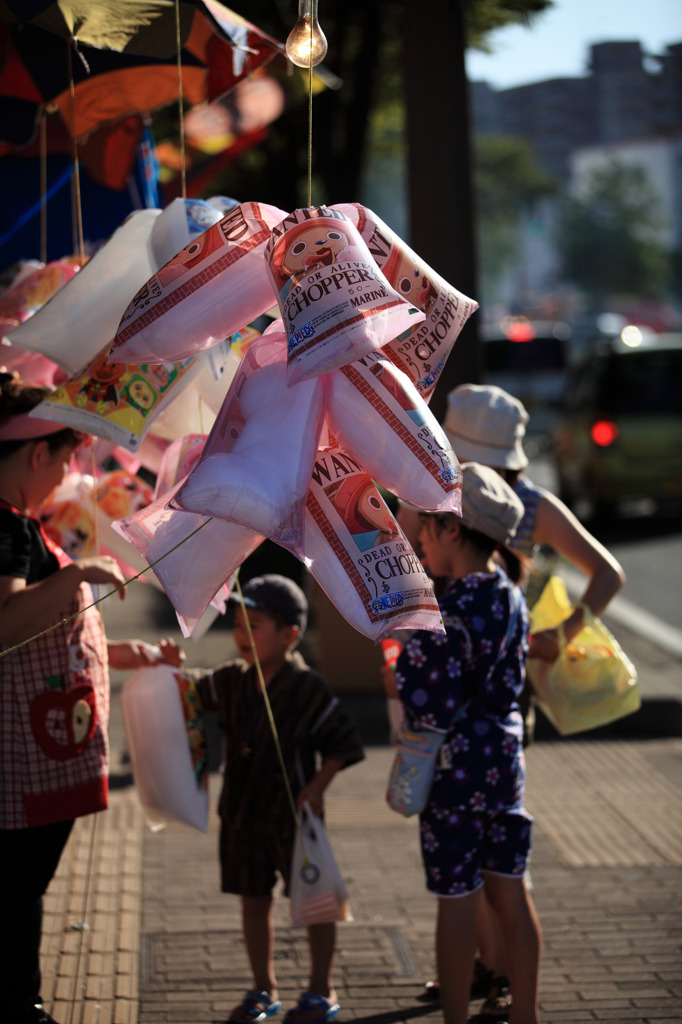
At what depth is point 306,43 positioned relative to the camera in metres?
2.70

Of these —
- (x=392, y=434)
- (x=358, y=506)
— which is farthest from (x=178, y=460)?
(x=392, y=434)

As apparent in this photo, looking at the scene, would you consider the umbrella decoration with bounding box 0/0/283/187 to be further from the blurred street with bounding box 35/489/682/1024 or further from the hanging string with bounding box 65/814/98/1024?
the blurred street with bounding box 35/489/682/1024

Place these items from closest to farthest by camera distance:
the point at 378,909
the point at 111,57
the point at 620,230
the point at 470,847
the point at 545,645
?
1. the point at 470,847
2. the point at 545,645
3. the point at 111,57
4. the point at 378,909
5. the point at 620,230

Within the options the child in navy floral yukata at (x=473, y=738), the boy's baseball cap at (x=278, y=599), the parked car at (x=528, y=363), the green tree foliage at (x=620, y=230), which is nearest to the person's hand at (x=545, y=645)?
the child in navy floral yukata at (x=473, y=738)

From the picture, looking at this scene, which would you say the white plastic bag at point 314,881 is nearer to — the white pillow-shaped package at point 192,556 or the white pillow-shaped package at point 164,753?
the white pillow-shaped package at point 164,753

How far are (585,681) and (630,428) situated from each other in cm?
1007

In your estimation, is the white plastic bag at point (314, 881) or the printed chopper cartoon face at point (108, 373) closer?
the printed chopper cartoon face at point (108, 373)

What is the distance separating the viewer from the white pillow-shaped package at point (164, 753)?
11.1ft

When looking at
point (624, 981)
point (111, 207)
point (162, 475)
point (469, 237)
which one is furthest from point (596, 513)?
point (162, 475)

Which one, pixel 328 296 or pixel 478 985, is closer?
pixel 328 296

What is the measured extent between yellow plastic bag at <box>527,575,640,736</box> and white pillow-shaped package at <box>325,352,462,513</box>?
140 cm

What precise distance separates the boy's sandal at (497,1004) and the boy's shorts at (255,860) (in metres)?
0.70

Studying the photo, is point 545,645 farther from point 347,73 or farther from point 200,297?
point 347,73

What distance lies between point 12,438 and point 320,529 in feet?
3.39
